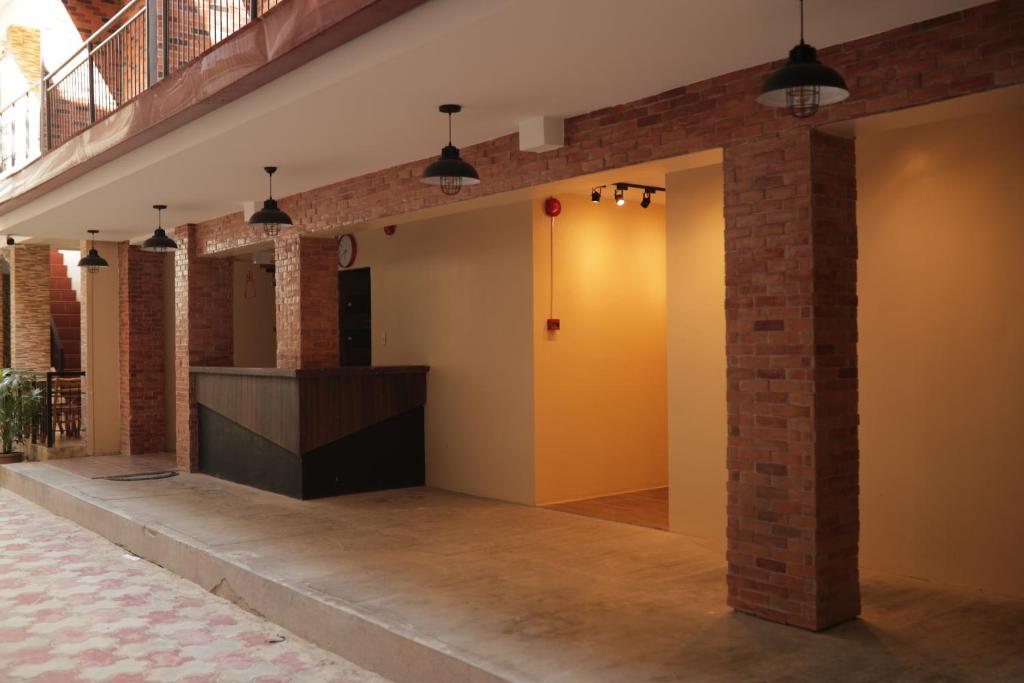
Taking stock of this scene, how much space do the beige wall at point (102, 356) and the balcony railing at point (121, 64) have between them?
172cm

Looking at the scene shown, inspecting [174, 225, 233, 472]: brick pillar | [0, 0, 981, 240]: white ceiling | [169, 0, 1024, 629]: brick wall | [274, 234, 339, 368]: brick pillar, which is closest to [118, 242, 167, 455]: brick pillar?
[174, 225, 233, 472]: brick pillar

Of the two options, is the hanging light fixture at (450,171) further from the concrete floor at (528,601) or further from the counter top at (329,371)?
the counter top at (329,371)

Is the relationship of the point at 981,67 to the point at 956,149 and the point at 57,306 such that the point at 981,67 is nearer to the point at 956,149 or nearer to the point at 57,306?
the point at 956,149

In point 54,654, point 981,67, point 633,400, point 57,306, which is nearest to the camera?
point 981,67

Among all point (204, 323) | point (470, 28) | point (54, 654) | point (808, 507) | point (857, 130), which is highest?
point (470, 28)

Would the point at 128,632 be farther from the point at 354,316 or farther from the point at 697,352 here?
the point at 354,316

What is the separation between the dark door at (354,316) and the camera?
32.4ft

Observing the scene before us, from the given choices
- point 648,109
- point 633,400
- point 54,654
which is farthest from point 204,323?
point 648,109

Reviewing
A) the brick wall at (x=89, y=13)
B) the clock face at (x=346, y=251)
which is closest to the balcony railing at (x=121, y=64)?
the brick wall at (x=89, y=13)

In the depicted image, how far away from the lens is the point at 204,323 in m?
10.3

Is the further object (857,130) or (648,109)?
(648,109)

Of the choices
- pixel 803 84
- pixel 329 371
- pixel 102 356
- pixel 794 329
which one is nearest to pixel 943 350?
pixel 794 329

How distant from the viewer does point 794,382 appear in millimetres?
4383

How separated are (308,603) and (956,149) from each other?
4.32m
